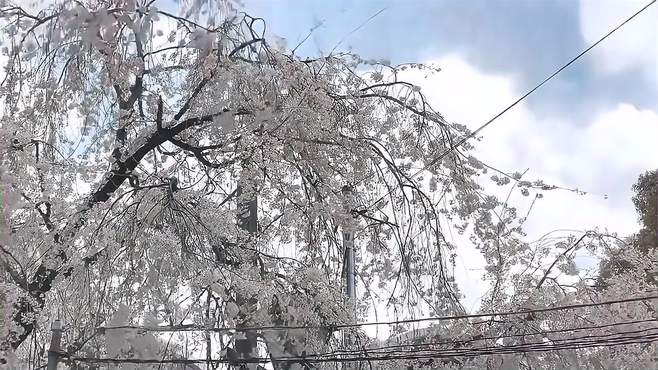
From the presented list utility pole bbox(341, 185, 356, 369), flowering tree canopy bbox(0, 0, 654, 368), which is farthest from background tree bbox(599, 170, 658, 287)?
utility pole bbox(341, 185, 356, 369)

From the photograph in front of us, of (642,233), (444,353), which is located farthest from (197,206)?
(642,233)

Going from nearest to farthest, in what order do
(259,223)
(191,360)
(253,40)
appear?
(191,360), (253,40), (259,223)

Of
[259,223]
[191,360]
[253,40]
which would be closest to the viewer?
[191,360]

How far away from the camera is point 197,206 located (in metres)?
2.05

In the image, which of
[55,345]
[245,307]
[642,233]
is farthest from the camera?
[642,233]

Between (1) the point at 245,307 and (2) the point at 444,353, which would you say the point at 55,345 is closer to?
(1) the point at 245,307

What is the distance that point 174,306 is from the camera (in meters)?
1.99

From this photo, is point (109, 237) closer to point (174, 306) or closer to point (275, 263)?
point (174, 306)

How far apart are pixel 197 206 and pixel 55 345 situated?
1.88ft

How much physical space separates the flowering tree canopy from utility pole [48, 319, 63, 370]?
65mm

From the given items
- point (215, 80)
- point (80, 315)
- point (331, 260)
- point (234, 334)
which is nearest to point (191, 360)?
point (234, 334)

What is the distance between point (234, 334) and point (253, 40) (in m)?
0.93

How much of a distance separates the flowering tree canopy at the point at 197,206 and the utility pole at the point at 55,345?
0.06m

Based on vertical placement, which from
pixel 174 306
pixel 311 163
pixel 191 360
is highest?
pixel 311 163
